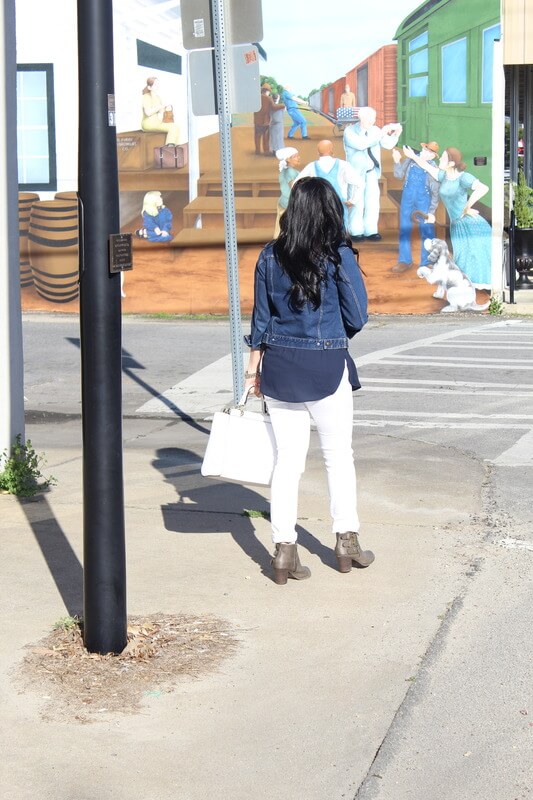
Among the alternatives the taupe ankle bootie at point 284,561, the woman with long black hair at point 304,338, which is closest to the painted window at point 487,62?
the woman with long black hair at point 304,338

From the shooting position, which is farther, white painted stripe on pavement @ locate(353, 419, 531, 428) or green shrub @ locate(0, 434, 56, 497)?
white painted stripe on pavement @ locate(353, 419, 531, 428)

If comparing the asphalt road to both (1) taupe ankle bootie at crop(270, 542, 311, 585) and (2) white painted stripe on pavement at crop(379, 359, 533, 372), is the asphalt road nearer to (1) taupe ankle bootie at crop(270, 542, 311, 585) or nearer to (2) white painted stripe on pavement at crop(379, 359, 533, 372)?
(2) white painted stripe on pavement at crop(379, 359, 533, 372)

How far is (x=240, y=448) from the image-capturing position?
5.66 m

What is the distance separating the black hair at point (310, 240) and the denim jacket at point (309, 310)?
4 cm

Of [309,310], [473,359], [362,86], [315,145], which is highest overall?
[362,86]

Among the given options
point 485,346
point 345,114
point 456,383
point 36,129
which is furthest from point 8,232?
point 36,129

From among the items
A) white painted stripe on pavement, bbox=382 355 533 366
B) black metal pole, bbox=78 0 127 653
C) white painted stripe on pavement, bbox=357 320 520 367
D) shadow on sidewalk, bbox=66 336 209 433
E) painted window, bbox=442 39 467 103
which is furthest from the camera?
painted window, bbox=442 39 467 103

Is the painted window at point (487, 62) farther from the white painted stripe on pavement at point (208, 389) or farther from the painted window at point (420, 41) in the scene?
the white painted stripe on pavement at point (208, 389)

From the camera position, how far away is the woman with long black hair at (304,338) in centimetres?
543

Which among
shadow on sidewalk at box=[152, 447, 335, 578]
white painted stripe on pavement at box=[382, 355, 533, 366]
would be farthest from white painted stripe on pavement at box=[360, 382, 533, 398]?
shadow on sidewalk at box=[152, 447, 335, 578]

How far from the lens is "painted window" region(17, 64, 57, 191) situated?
17.2 m

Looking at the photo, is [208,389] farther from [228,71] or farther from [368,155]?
[368,155]

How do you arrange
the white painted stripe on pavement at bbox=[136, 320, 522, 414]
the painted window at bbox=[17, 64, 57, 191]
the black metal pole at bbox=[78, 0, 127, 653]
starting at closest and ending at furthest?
the black metal pole at bbox=[78, 0, 127, 653] → the white painted stripe on pavement at bbox=[136, 320, 522, 414] → the painted window at bbox=[17, 64, 57, 191]

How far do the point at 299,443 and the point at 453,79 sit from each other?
12.3 meters
